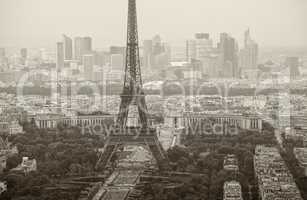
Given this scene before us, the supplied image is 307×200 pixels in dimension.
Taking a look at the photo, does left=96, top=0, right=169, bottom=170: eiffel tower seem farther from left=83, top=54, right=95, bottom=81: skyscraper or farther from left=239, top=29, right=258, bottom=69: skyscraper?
left=239, top=29, right=258, bottom=69: skyscraper

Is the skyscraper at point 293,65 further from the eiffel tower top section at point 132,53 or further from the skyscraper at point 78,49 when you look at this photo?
the eiffel tower top section at point 132,53

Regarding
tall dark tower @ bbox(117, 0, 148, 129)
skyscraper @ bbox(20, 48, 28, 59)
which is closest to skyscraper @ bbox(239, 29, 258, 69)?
skyscraper @ bbox(20, 48, 28, 59)

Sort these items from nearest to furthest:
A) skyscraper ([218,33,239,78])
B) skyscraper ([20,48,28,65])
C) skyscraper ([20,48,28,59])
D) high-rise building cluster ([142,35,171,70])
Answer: high-rise building cluster ([142,35,171,70]) < skyscraper ([20,48,28,59]) < skyscraper ([20,48,28,65]) < skyscraper ([218,33,239,78])

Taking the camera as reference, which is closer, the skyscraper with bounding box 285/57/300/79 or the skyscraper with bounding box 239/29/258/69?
the skyscraper with bounding box 285/57/300/79

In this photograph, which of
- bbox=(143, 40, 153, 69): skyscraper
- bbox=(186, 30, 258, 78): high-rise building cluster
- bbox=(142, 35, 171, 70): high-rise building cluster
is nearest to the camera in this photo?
bbox=(142, 35, 171, 70): high-rise building cluster

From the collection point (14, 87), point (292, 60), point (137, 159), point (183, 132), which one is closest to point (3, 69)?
point (14, 87)

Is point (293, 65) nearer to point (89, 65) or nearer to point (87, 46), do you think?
point (89, 65)

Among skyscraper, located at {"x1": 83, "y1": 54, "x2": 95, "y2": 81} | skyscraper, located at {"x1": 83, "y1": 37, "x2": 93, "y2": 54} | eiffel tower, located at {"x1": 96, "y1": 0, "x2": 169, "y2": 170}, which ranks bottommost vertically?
eiffel tower, located at {"x1": 96, "y1": 0, "x2": 169, "y2": 170}

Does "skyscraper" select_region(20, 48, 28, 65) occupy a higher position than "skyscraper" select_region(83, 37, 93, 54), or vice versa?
"skyscraper" select_region(83, 37, 93, 54)

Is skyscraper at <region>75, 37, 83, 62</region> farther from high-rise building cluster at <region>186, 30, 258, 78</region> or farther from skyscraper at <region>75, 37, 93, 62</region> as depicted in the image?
high-rise building cluster at <region>186, 30, 258, 78</region>

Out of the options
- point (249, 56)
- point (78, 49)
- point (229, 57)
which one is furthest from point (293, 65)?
point (78, 49)
